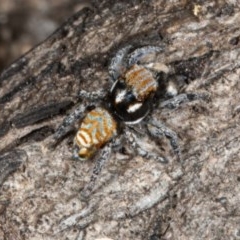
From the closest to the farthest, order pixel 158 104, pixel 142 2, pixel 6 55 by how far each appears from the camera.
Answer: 1. pixel 158 104
2. pixel 142 2
3. pixel 6 55

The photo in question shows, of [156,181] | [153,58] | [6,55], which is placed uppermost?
[153,58]

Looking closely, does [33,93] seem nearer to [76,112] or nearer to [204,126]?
[76,112]

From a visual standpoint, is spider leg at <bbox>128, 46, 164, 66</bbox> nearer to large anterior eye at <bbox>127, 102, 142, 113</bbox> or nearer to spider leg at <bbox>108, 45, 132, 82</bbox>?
spider leg at <bbox>108, 45, 132, 82</bbox>

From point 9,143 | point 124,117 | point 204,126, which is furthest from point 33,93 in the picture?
point 204,126

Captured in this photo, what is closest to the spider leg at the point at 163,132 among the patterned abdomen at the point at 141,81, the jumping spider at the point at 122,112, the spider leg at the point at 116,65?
the jumping spider at the point at 122,112

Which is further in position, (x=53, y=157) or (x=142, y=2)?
(x=142, y=2)

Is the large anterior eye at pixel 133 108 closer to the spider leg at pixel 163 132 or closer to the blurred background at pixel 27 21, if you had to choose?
the spider leg at pixel 163 132
